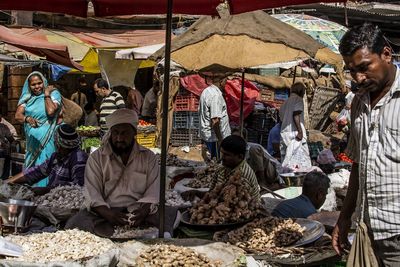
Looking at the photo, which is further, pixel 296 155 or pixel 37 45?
pixel 296 155

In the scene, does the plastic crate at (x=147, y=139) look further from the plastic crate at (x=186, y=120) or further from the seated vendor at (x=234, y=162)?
the seated vendor at (x=234, y=162)

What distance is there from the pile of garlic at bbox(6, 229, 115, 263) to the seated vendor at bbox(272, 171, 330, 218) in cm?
179

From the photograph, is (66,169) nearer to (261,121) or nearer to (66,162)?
(66,162)

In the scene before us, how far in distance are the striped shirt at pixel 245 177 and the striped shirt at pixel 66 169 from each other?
1223mm

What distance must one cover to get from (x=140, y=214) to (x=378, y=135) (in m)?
2.20

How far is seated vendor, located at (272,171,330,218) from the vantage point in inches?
224

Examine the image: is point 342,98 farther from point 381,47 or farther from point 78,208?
point 381,47

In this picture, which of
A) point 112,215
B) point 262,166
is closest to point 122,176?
point 112,215

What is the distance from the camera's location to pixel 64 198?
5730 millimetres

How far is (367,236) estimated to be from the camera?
3.43m

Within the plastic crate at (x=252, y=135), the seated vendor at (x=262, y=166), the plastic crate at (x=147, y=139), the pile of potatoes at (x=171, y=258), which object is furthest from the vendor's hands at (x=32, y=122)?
the plastic crate at (x=252, y=135)

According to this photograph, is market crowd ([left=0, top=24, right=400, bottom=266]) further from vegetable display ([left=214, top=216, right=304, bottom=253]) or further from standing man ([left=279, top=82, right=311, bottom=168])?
vegetable display ([left=214, top=216, right=304, bottom=253])

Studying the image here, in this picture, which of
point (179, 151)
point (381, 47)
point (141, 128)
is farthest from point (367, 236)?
point (179, 151)

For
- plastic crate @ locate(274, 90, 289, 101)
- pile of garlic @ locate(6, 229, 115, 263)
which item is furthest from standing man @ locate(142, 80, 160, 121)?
pile of garlic @ locate(6, 229, 115, 263)
